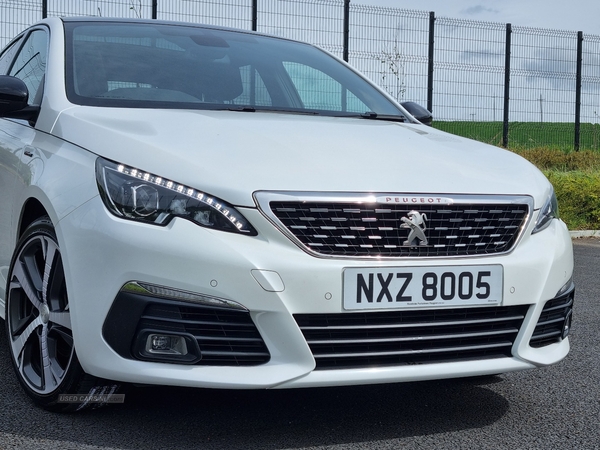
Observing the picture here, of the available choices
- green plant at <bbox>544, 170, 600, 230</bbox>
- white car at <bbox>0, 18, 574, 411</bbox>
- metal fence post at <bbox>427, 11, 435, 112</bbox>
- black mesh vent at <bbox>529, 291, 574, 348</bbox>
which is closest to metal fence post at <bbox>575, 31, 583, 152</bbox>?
metal fence post at <bbox>427, 11, 435, 112</bbox>

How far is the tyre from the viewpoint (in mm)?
2861

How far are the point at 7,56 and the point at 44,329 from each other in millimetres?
2322

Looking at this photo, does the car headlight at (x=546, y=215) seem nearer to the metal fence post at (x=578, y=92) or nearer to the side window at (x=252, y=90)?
the side window at (x=252, y=90)

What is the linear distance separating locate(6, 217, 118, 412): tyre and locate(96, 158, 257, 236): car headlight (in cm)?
38

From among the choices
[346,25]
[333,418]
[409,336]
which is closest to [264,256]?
[409,336]

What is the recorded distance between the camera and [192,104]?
3.51 meters

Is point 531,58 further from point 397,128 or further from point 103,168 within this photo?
point 103,168

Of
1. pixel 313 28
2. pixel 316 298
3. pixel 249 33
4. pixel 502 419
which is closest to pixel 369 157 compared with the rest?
pixel 316 298

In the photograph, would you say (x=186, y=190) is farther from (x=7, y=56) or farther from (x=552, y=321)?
(x=7, y=56)

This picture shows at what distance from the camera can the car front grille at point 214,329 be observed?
8.48 feet

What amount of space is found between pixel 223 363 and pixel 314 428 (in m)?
0.46

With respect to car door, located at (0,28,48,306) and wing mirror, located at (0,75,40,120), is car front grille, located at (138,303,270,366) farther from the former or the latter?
wing mirror, located at (0,75,40,120)

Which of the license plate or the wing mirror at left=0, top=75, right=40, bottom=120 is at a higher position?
the wing mirror at left=0, top=75, right=40, bottom=120

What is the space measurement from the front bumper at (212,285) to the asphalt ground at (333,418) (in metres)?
0.24
